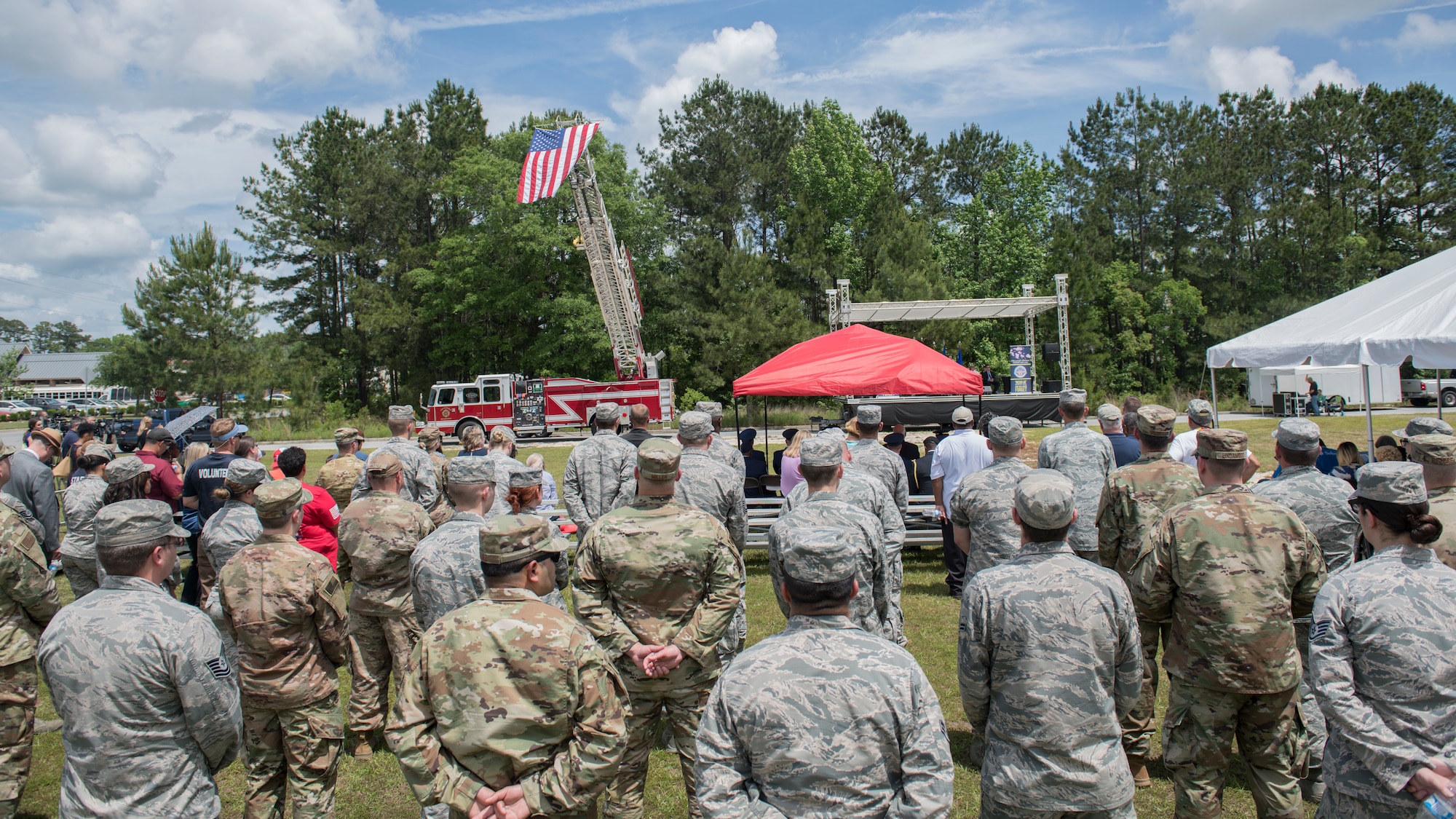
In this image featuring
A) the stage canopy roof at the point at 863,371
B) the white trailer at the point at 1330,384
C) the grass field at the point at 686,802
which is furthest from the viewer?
the white trailer at the point at 1330,384

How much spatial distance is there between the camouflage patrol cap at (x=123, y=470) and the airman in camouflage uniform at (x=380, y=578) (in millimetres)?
1337

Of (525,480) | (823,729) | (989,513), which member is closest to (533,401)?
(525,480)

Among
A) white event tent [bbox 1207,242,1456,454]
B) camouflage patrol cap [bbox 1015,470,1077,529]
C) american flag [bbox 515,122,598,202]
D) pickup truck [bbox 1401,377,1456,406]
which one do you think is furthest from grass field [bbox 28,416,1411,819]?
pickup truck [bbox 1401,377,1456,406]

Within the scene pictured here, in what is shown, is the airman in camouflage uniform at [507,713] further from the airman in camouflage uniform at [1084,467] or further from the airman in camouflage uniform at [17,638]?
the airman in camouflage uniform at [1084,467]

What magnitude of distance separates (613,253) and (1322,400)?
76.7 ft

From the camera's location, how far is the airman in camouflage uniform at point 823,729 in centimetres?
202

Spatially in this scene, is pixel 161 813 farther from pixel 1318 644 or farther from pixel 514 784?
pixel 1318 644

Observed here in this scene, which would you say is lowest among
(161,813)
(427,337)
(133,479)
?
(161,813)

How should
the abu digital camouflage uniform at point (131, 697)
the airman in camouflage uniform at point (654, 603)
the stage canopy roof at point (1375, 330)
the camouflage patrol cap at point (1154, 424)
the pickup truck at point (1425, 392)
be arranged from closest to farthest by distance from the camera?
the abu digital camouflage uniform at point (131, 697) < the airman in camouflage uniform at point (654, 603) < the camouflage patrol cap at point (1154, 424) < the stage canopy roof at point (1375, 330) < the pickup truck at point (1425, 392)

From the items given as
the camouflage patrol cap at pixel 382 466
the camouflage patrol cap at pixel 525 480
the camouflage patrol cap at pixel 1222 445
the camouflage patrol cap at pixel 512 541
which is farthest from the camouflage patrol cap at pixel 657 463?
the camouflage patrol cap at pixel 1222 445

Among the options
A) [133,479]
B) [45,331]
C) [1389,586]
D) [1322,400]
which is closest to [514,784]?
[1389,586]

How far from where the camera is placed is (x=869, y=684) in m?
2.04

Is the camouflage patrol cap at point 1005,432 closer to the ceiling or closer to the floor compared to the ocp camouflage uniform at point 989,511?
closer to the ceiling

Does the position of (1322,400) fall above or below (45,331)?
below
